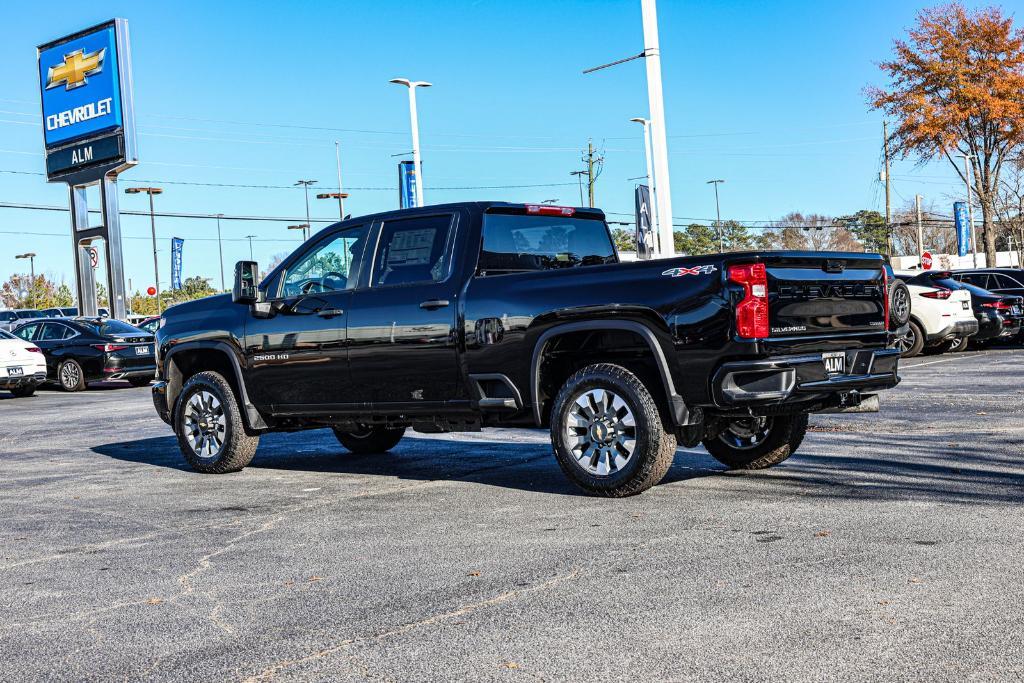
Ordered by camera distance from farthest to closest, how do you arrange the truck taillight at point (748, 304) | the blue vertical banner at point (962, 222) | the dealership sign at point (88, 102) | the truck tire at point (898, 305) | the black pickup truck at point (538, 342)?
the blue vertical banner at point (962, 222) → the dealership sign at point (88, 102) → the truck tire at point (898, 305) → the black pickup truck at point (538, 342) → the truck taillight at point (748, 304)

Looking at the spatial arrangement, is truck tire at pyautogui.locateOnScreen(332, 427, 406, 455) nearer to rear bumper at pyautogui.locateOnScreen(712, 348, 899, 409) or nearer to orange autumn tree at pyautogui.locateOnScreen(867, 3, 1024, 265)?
rear bumper at pyautogui.locateOnScreen(712, 348, 899, 409)

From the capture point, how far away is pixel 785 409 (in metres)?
7.26

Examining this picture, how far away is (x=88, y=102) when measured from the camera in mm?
36594

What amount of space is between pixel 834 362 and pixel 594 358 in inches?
62.8

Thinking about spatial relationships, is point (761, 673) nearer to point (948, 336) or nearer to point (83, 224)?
point (948, 336)

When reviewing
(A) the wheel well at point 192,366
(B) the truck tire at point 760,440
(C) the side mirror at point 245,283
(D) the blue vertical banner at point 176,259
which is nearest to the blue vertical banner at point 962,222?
(D) the blue vertical banner at point 176,259

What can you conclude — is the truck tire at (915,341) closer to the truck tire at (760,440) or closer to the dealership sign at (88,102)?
the truck tire at (760,440)

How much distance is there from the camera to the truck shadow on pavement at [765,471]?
24.5 feet

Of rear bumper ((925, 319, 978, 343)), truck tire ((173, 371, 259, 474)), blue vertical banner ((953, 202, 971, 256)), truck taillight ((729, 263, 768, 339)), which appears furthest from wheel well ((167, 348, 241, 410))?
blue vertical banner ((953, 202, 971, 256))

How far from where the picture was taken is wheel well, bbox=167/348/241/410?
1000 centimetres

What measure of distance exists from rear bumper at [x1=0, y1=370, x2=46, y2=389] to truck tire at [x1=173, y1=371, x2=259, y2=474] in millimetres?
13735

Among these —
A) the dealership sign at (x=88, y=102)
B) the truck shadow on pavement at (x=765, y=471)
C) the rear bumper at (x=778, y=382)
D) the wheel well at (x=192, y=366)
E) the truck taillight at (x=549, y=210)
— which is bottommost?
the truck shadow on pavement at (x=765, y=471)

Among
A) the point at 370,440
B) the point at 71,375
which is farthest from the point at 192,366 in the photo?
the point at 71,375

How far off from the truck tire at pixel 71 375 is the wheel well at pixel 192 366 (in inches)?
615
